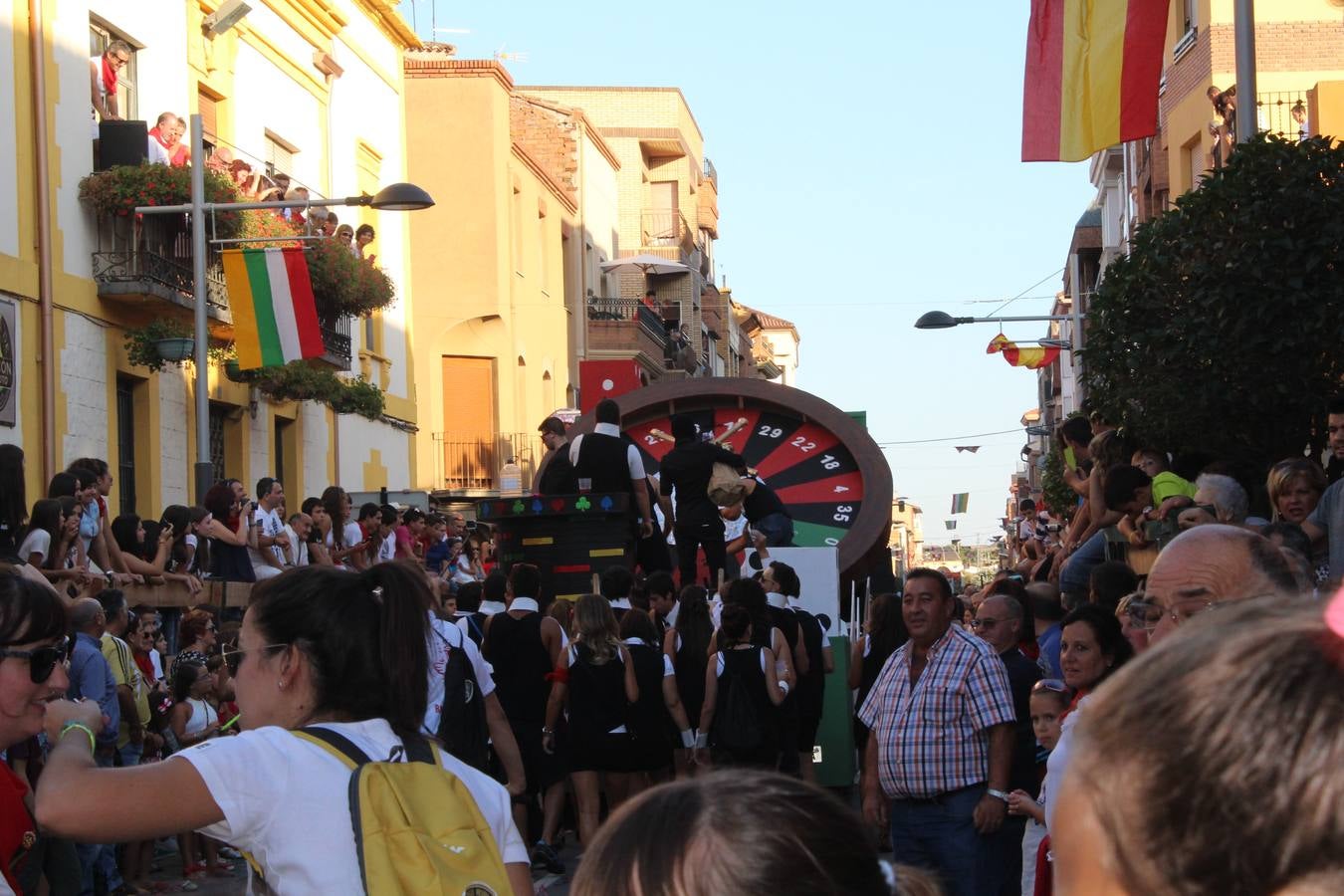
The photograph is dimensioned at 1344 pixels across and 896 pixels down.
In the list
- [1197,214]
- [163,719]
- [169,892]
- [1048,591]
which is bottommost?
[169,892]

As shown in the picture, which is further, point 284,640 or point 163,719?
point 163,719

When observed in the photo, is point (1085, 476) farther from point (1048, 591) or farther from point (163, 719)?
point (163, 719)

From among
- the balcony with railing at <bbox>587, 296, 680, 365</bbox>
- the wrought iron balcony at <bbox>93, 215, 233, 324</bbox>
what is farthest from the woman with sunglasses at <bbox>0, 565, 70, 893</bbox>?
the balcony with railing at <bbox>587, 296, 680, 365</bbox>

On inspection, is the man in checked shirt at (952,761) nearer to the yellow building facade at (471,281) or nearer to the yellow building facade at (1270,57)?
the yellow building facade at (1270,57)

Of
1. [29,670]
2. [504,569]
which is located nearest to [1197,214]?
[504,569]

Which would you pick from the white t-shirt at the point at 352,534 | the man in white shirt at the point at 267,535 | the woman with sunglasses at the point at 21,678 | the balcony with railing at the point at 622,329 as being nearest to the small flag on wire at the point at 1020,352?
the balcony with railing at the point at 622,329

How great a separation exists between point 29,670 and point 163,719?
7455mm

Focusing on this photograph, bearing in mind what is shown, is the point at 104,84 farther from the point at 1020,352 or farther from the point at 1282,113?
the point at 1020,352

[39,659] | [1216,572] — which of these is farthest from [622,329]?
[39,659]

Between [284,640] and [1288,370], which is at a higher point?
[1288,370]

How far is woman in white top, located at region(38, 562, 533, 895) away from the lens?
2979 mm

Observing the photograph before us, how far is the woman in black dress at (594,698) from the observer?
10.8 metres

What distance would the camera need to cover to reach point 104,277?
18734mm

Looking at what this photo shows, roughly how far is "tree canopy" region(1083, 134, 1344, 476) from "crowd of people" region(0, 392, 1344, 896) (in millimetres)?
568
